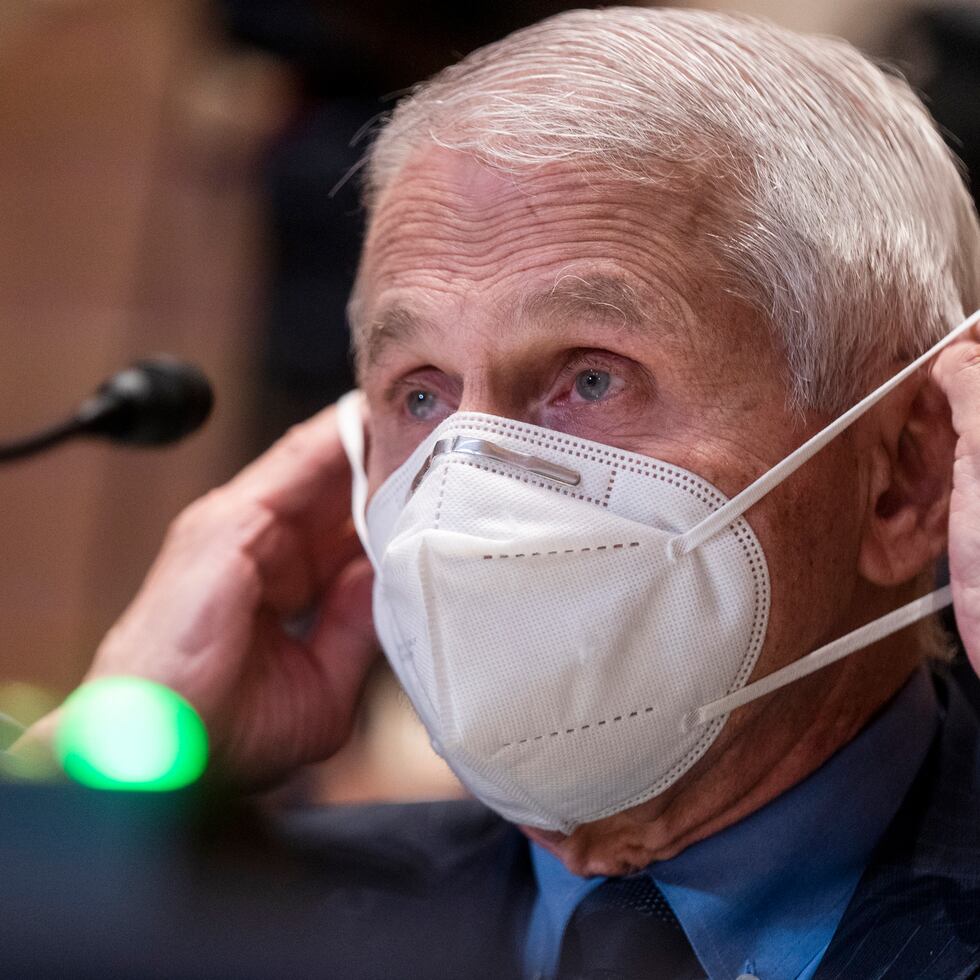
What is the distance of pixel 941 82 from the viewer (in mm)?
2412

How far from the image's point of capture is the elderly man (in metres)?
1.25

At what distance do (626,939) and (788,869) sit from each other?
17cm

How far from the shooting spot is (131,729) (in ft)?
5.65

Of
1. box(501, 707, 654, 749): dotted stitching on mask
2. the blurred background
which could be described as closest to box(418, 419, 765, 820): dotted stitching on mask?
box(501, 707, 654, 749): dotted stitching on mask

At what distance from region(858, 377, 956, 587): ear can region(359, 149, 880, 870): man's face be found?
3 cm

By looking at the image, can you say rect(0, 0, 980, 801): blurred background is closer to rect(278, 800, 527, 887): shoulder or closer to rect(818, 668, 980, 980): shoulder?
rect(278, 800, 527, 887): shoulder

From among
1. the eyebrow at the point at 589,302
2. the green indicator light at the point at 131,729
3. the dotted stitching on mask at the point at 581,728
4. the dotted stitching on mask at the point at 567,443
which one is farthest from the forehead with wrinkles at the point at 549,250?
the green indicator light at the point at 131,729

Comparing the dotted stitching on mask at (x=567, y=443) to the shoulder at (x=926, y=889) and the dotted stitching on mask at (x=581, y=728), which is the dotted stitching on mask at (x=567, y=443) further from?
the shoulder at (x=926, y=889)

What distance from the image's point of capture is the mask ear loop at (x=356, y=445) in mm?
1601

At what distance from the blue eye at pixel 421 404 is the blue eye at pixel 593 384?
19 centimetres

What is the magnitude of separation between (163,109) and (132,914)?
113 inches

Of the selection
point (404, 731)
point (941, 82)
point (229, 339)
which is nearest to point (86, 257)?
point (229, 339)

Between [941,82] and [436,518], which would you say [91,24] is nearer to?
[941,82]

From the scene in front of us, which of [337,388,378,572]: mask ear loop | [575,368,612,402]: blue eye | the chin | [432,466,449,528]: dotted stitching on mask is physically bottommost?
the chin
